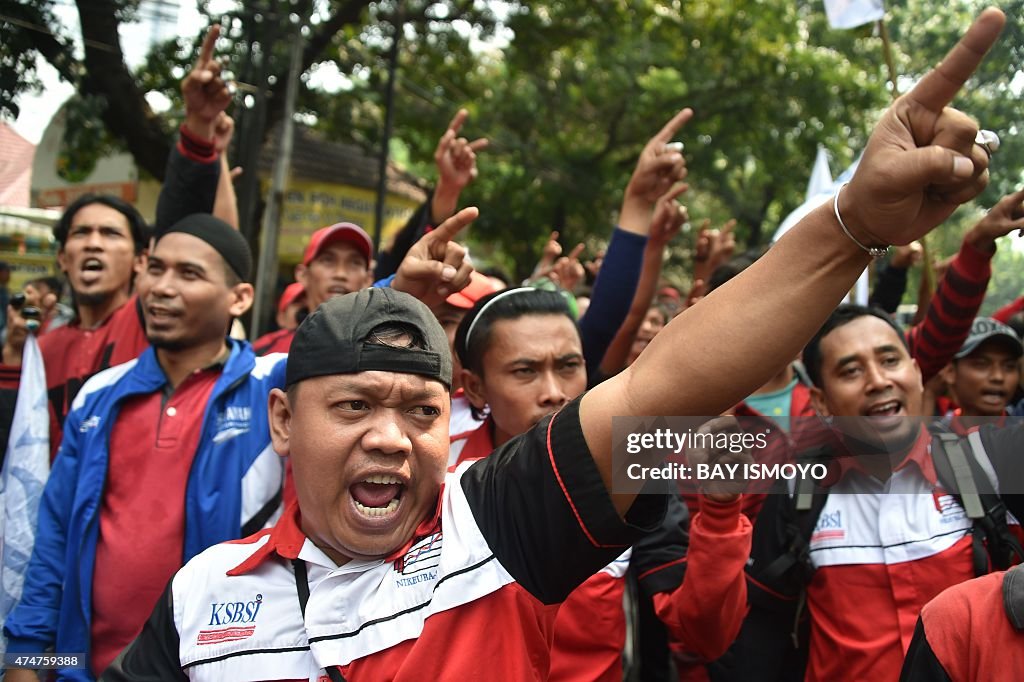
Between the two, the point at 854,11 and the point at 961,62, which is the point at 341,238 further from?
the point at 961,62

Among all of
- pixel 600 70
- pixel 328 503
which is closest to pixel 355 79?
pixel 600 70

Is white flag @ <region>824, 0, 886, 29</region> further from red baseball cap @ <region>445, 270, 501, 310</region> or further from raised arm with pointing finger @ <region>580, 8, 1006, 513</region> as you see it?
raised arm with pointing finger @ <region>580, 8, 1006, 513</region>

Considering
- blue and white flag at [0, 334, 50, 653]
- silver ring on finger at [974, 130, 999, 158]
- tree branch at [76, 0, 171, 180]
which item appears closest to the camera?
silver ring on finger at [974, 130, 999, 158]

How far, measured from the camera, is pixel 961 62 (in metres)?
1.12

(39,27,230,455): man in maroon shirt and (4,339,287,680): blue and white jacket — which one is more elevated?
(39,27,230,455): man in maroon shirt

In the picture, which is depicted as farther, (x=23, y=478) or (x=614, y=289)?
(x=614, y=289)

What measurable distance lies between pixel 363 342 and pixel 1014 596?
131 centimetres

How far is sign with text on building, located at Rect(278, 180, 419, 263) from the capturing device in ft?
37.4

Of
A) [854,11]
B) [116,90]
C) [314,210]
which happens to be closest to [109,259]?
[854,11]

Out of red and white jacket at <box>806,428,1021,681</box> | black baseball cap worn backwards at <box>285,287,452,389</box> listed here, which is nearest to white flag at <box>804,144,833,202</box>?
red and white jacket at <box>806,428,1021,681</box>

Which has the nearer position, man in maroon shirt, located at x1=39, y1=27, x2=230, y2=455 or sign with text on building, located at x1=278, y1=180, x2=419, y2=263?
man in maroon shirt, located at x1=39, y1=27, x2=230, y2=455

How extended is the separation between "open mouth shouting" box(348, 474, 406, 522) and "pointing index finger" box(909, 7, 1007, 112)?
3.54 ft

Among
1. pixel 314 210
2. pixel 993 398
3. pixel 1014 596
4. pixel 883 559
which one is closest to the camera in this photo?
pixel 1014 596

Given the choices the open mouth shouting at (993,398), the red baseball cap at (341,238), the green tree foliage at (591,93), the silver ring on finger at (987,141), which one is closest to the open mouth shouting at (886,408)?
the open mouth shouting at (993,398)
